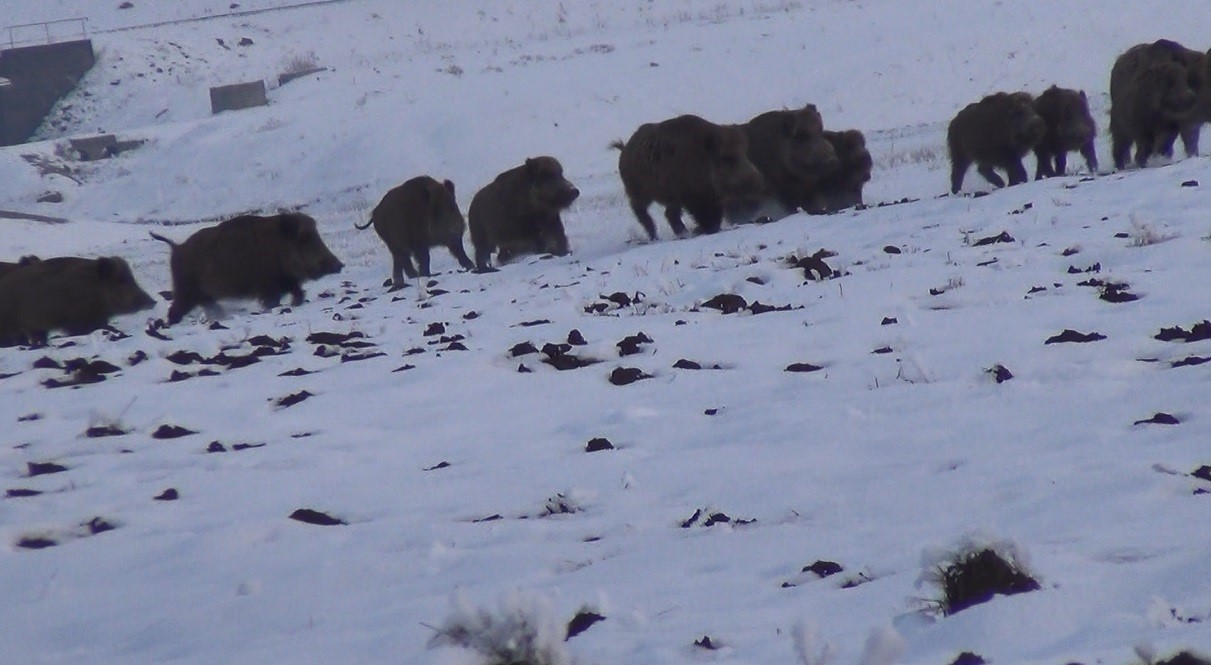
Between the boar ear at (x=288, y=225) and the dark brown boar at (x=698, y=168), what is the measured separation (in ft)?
14.1

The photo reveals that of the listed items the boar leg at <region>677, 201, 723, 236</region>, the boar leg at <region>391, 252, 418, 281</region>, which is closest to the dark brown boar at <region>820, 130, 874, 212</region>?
the boar leg at <region>677, 201, 723, 236</region>

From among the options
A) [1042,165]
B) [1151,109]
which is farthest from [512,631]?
[1042,165]

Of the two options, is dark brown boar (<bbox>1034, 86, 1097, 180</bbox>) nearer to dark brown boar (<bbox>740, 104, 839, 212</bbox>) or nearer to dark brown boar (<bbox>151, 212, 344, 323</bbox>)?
dark brown boar (<bbox>740, 104, 839, 212</bbox>)

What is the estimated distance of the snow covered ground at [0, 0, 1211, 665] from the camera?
3.14 meters

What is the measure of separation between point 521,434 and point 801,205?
1111 centimetres

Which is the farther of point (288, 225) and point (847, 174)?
point (847, 174)

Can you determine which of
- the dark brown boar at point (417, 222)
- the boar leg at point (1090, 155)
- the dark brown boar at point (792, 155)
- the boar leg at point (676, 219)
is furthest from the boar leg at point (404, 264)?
the boar leg at point (1090, 155)

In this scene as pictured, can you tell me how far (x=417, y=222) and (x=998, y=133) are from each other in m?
7.17

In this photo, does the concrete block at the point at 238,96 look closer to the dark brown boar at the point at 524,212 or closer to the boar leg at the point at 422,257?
the dark brown boar at the point at 524,212

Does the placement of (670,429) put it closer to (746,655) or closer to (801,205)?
(746,655)

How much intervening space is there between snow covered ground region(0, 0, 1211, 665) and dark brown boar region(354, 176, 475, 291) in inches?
43.1

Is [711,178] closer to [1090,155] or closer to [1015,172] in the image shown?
[1015,172]

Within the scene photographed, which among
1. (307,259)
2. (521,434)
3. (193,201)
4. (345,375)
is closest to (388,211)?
(307,259)

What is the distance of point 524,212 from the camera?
15.8 metres
